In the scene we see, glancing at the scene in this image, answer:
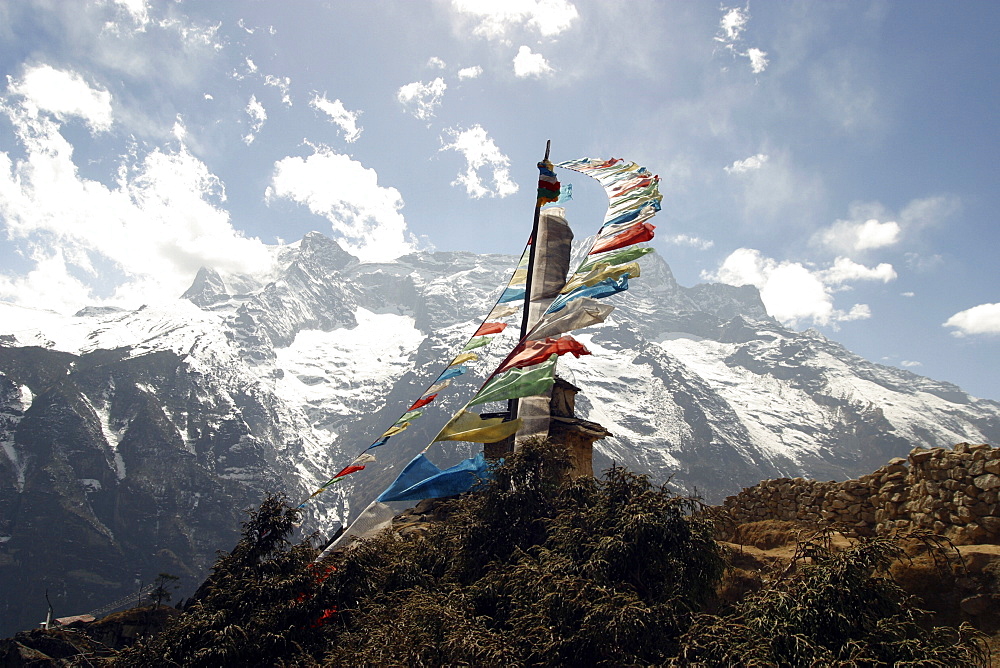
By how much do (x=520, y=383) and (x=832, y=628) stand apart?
7357 mm

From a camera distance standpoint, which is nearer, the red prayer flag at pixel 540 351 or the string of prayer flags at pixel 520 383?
the string of prayer flags at pixel 520 383

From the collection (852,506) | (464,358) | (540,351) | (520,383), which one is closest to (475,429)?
(520,383)

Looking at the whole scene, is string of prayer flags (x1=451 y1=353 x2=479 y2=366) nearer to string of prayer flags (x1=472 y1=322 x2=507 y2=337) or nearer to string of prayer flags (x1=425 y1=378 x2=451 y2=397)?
string of prayer flags (x1=425 y1=378 x2=451 y2=397)

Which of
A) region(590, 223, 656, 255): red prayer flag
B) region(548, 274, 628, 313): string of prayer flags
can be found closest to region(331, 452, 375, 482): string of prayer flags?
region(548, 274, 628, 313): string of prayer flags

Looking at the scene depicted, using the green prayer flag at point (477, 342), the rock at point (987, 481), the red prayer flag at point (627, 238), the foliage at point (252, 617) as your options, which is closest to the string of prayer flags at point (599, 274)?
the red prayer flag at point (627, 238)

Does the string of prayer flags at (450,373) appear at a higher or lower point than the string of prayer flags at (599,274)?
lower

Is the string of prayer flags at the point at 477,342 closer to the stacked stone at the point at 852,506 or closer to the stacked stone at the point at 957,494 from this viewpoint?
the stacked stone at the point at 852,506

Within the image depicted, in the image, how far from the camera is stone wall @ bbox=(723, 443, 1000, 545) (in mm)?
10922

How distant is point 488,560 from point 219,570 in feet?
18.4

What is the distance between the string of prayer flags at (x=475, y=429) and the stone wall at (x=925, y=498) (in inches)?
209

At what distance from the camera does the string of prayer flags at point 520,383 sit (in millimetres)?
12680

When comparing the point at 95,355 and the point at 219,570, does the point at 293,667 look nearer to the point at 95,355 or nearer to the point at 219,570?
the point at 219,570

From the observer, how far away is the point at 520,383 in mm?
12961

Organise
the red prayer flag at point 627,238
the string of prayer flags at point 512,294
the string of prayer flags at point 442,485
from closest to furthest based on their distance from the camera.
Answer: the string of prayer flags at point 442,485 < the red prayer flag at point 627,238 < the string of prayer flags at point 512,294
